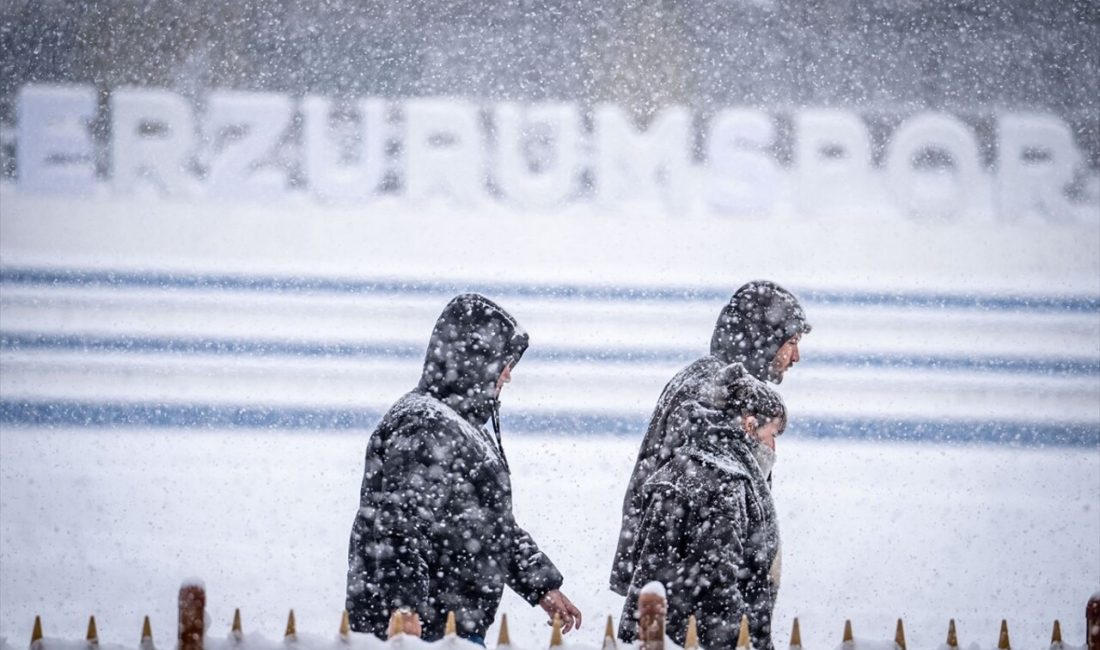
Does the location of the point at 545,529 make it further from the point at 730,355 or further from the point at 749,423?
the point at 749,423

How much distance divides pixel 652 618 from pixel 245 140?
11.5 ft

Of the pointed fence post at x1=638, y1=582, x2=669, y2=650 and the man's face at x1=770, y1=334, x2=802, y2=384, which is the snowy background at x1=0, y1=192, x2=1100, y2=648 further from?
the pointed fence post at x1=638, y1=582, x2=669, y2=650

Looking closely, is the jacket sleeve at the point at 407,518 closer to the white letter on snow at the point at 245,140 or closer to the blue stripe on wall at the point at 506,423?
the blue stripe on wall at the point at 506,423

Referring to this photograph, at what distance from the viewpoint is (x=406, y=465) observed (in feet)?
8.23

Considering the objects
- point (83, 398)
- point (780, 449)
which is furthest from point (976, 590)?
point (83, 398)

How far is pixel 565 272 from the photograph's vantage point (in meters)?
4.96

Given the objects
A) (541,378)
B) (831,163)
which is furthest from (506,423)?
(831,163)

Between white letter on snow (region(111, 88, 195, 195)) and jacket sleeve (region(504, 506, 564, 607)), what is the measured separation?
2886mm

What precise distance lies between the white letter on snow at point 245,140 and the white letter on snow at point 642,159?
1.23 m

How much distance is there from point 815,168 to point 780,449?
114 cm

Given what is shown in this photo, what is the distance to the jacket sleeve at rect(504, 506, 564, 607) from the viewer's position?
105 inches

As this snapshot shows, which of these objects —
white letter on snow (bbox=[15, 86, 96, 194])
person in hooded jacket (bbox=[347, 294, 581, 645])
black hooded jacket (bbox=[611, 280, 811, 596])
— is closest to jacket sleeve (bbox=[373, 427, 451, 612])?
person in hooded jacket (bbox=[347, 294, 581, 645])

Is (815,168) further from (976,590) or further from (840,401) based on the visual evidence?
(976,590)

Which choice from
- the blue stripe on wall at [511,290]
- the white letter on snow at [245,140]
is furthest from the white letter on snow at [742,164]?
the white letter on snow at [245,140]
